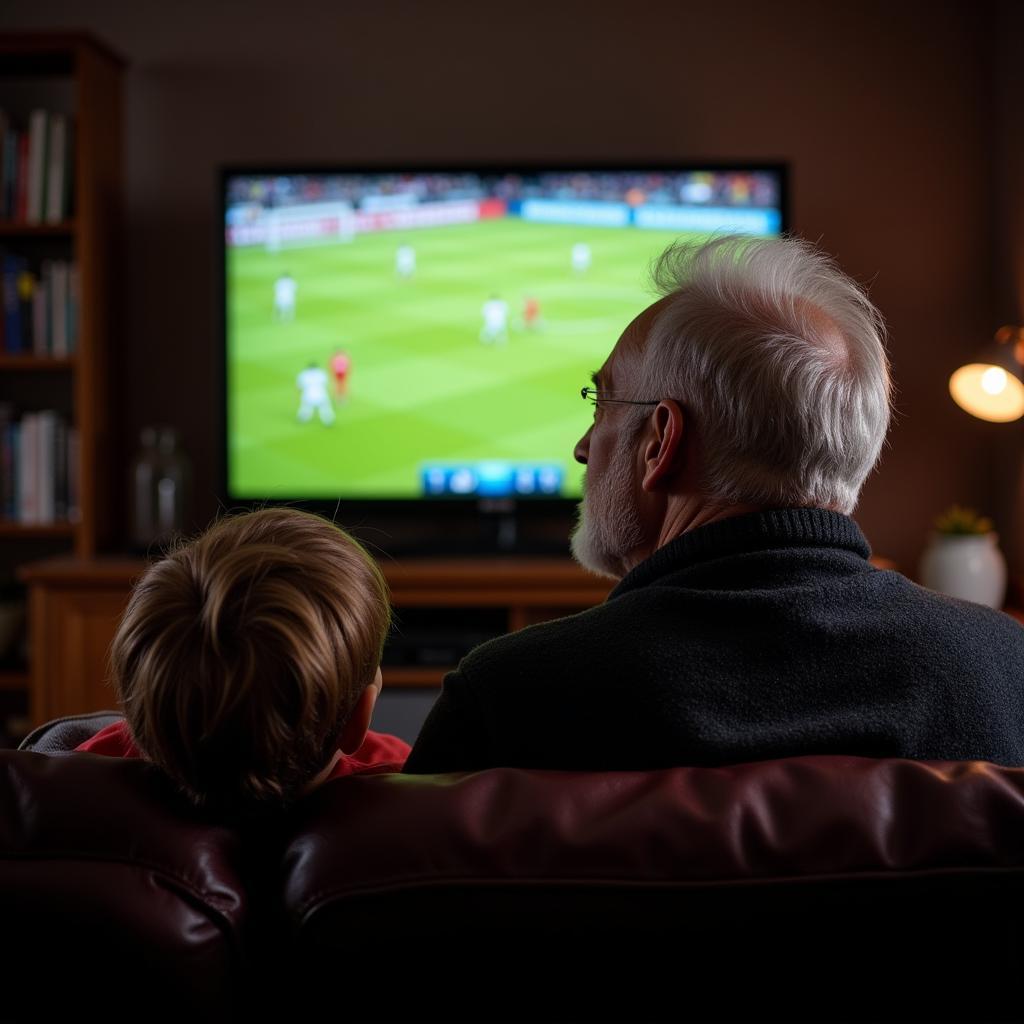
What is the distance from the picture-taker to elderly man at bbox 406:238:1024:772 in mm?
961

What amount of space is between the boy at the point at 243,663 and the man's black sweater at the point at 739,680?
13cm

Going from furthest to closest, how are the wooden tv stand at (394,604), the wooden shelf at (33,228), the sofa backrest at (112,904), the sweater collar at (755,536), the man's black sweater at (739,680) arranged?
the wooden shelf at (33,228), the wooden tv stand at (394,604), the sweater collar at (755,536), the man's black sweater at (739,680), the sofa backrest at (112,904)

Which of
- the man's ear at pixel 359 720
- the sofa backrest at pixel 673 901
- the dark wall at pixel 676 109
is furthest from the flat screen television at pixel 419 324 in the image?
the sofa backrest at pixel 673 901

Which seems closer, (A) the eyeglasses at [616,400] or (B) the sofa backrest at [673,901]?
(B) the sofa backrest at [673,901]

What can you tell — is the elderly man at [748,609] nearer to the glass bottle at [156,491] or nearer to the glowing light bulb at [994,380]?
the glowing light bulb at [994,380]

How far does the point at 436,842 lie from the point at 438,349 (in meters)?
2.91

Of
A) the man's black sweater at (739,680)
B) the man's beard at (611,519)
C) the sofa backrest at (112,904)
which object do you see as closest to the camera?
the sofa backrest at (112,904)

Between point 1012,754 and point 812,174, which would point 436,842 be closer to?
point 1012,754

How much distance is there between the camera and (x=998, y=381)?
319 cm

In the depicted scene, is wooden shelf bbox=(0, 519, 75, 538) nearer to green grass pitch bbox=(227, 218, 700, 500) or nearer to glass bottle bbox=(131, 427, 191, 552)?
glass bottle bbox=(131, 427, 191, 552)

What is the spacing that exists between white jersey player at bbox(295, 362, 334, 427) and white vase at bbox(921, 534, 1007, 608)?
178cm

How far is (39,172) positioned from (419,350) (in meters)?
1.21

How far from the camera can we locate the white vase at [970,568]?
333 centimetres

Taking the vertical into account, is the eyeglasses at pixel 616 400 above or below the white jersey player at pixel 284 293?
below
